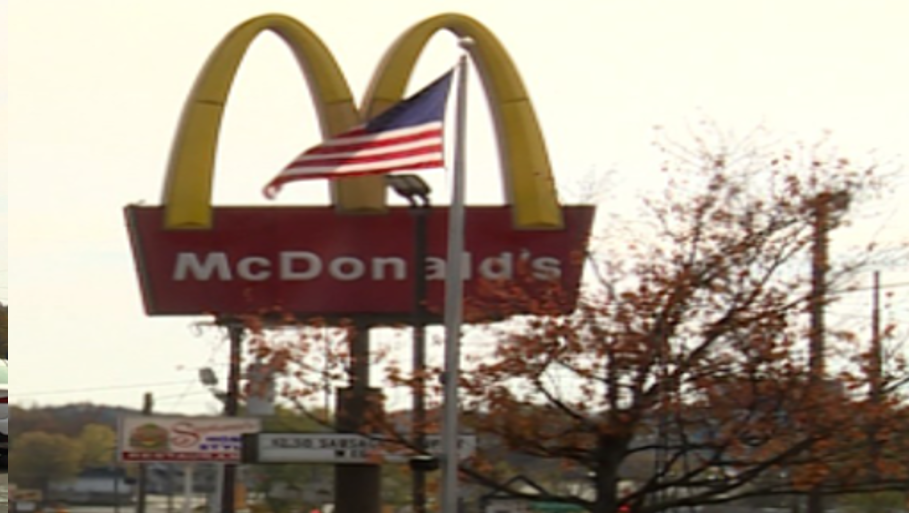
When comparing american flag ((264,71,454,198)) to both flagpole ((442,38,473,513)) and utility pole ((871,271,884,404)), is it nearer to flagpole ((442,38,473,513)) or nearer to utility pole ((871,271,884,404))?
flagpole ((442,38,473,513))

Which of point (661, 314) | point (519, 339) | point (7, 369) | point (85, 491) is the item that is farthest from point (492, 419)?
point (85, 491)

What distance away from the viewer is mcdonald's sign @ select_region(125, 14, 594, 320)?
95.4ft

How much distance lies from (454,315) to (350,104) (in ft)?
32.8

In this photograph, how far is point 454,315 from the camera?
20.1 m

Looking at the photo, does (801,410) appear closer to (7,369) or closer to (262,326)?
(262,326)

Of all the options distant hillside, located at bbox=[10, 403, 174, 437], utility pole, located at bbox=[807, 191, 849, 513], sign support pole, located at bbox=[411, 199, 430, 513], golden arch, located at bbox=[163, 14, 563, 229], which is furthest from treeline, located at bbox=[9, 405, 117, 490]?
utility pole, located at bbox=[807, 191, 849, 513]

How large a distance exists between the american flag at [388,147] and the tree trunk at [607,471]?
4.09m

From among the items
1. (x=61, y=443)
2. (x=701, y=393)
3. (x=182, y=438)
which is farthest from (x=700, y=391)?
(x=61, y=443)

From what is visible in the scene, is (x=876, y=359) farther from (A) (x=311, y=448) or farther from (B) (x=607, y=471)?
(A) (x=311, y=448)

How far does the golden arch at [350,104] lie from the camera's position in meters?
29.0

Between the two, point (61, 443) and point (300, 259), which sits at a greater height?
point (300, 259)

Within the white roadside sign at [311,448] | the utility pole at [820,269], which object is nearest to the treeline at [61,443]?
the white roadside sign at [311,448]

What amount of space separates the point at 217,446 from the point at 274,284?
12.9 ft

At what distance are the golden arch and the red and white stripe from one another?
8073mm
